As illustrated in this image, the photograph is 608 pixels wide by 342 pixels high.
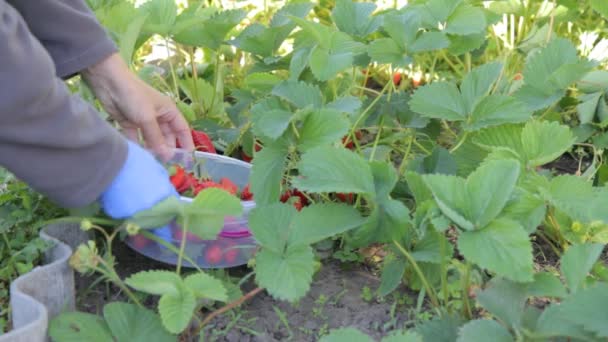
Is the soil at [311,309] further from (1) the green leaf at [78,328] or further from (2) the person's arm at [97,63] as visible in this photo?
(2) the person's arm at [97,63]

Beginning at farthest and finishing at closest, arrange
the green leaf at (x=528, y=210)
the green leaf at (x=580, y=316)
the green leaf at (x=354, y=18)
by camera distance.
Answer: the green leaf at (x=354, y=18) → the green leaf at (x=528, y=210) → the green leaf at (x=580, y=316)

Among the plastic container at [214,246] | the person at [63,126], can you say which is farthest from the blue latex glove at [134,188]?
the plastic container at [214,246]

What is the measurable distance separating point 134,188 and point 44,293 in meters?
0.20

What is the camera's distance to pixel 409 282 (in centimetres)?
138

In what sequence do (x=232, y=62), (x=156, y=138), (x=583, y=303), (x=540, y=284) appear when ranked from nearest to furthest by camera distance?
1. (x=583, y=303)
2. (x=540, y=284)
3. (x=156, y=138)
4. (x=232, y=62)

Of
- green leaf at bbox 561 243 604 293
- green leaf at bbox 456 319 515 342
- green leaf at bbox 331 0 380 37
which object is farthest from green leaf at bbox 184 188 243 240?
green leaf at bbox 331 0 380 37

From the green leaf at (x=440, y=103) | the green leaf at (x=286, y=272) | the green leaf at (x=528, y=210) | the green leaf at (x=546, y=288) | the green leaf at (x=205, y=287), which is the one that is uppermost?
the green leaf at (x=440, y=103)

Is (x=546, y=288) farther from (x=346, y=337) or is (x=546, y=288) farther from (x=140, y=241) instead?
(x=140, y=241)

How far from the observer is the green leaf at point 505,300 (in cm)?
110

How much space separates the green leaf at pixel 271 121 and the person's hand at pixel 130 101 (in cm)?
17

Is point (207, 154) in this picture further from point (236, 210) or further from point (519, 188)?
point (519, 188)

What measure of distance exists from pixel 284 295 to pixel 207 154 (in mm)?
548

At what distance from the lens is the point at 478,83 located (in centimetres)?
146

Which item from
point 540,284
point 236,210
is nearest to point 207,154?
point 236,210
